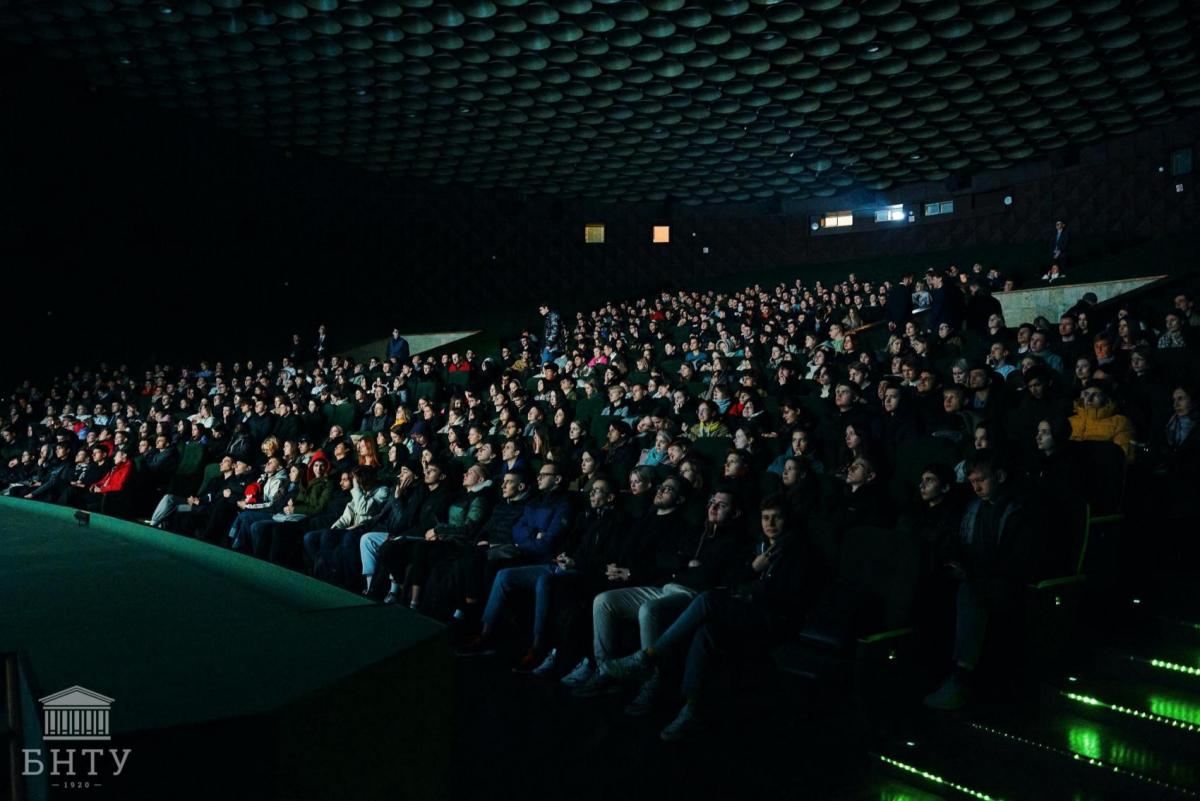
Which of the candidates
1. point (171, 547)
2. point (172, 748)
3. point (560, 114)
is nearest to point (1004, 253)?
point (560, 114)

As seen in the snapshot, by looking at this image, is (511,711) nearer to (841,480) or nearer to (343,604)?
(343,604)

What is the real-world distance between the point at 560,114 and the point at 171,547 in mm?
12006

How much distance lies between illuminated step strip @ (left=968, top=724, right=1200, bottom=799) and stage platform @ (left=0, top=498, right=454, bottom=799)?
196 cm

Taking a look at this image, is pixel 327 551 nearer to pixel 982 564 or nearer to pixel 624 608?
pixel 624 608

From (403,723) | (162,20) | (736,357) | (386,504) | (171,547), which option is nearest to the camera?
(403,723)

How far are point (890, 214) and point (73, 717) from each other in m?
17.4

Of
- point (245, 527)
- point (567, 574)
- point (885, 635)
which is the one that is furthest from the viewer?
point (245, 527)

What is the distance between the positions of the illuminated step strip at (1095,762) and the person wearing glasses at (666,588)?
1.13m

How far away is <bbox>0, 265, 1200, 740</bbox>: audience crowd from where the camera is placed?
3191 mm

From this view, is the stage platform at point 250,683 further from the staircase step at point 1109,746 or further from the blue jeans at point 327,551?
the blue jeans at point 327,551

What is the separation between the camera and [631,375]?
8672mm

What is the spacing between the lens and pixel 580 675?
11.5ft

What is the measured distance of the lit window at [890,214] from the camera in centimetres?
1664

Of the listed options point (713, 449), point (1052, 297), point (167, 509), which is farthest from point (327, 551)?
point (1052, 297)
